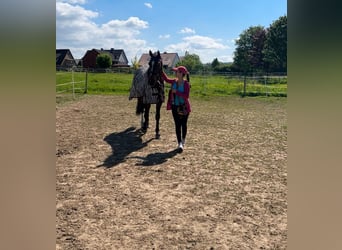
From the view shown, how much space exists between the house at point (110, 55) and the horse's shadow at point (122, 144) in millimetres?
37060

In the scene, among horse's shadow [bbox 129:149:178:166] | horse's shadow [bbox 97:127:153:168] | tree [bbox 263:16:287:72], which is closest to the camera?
tree [bbox 263:16:287:72]

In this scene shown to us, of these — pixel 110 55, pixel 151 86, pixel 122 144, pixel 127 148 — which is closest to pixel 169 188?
pixel 127 148

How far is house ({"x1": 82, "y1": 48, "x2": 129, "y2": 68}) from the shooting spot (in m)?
43.0

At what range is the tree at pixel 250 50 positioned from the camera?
40378 millimetres

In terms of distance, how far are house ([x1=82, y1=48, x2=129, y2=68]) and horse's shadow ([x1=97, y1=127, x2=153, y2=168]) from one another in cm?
3706

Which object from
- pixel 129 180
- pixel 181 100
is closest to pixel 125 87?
pixel 181 100

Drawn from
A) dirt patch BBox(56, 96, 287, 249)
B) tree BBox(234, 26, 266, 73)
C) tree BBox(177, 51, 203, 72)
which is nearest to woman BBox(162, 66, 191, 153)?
dirt patch BBox(56, 96, 287, 249)

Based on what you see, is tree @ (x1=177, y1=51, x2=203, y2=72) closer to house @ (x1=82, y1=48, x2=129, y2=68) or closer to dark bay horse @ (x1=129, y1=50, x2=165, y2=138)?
house @ (x1=82, y1=48, x2=129, y2=68)

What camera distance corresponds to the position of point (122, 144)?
226 inches

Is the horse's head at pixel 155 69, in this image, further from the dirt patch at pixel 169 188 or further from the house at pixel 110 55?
the house at pixel 110 55

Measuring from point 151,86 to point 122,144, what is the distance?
126 centimetres

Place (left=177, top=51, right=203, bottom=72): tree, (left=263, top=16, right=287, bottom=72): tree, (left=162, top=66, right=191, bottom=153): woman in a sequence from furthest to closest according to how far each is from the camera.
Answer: (left=177, top=51, right=203, bottom=72): tree
(left=162, top=66, right=191, bottom=153): woman
(left=263, top=16, right=287, bottom=72): tree

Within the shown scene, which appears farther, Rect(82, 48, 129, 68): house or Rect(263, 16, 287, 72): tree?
Rect(82, 48, 129, 68): house
